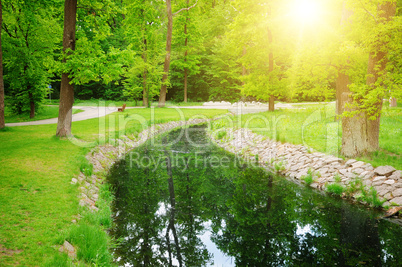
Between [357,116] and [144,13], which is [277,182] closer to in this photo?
[357,116]

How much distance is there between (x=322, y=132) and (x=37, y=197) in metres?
11.8

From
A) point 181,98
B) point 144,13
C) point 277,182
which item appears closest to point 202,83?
point 181,98

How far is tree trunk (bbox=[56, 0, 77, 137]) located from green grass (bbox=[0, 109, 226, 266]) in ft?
2.48

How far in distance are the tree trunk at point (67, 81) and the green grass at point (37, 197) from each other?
0.76m

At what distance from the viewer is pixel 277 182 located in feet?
32.2

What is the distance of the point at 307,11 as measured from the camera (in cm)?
1462

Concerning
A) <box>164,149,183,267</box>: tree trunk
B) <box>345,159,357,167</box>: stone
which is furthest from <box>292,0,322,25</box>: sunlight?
<box>164,149,183,267</box>: tree trunk

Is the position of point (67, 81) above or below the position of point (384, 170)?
above

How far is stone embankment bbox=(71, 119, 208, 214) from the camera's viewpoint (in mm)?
7601

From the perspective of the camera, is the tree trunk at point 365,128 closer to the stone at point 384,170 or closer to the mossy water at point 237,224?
the stone at point 384,170

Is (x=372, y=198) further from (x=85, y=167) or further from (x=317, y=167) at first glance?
(x=85, y=167)

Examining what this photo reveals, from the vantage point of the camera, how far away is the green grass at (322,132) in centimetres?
895

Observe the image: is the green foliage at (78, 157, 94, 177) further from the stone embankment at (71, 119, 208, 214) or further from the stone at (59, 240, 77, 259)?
the stone at (59, 240, 77, 259)

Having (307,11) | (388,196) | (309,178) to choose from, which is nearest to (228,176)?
(309,178)
